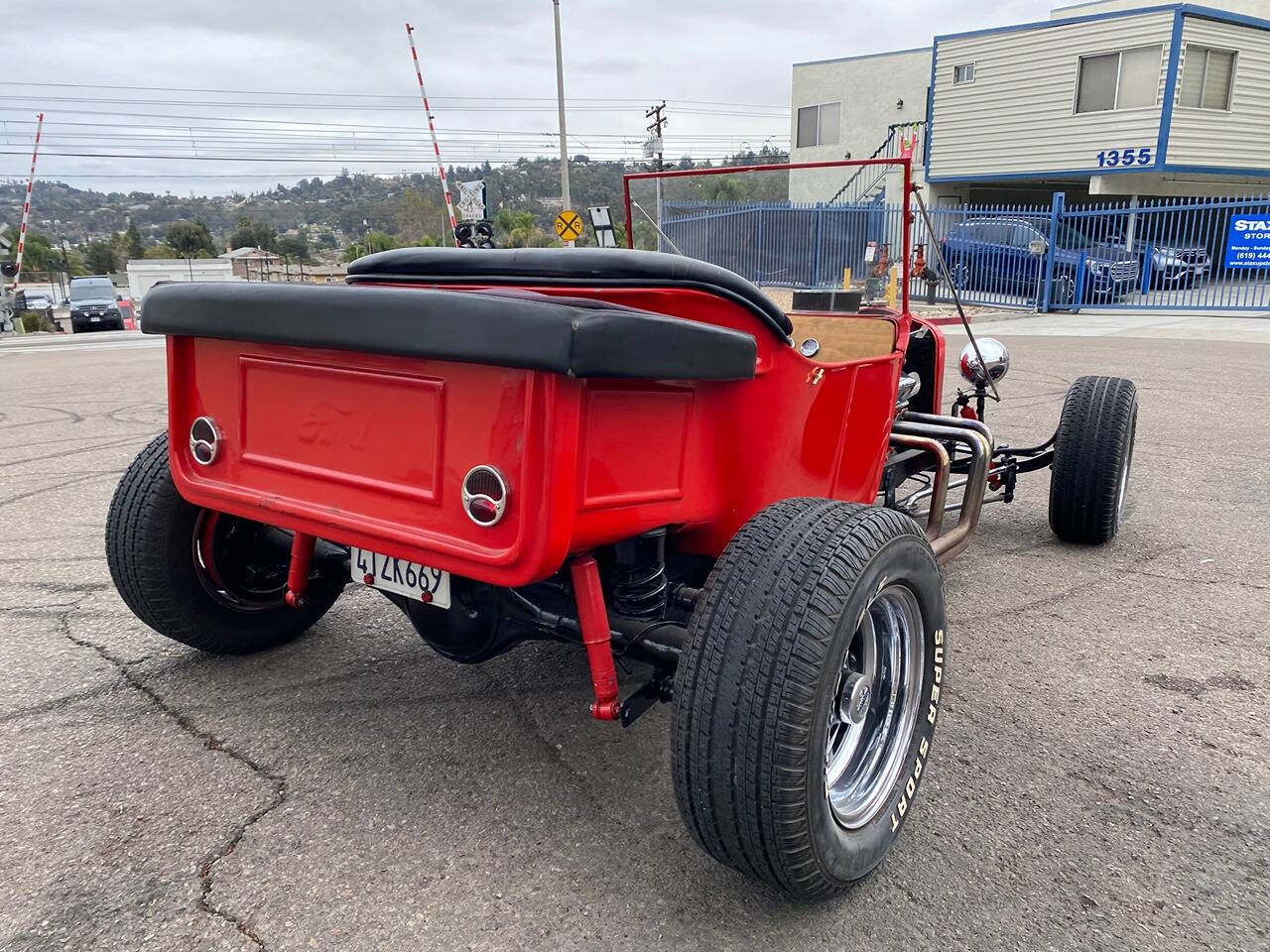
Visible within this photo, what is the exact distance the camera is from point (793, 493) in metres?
2.64

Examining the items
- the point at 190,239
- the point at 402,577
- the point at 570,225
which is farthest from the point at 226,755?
the point at 190,239

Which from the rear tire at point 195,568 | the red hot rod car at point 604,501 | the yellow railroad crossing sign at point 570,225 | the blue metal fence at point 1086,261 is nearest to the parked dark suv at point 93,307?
the yellow railroad crossing sign at point 570,225

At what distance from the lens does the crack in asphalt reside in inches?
79.1

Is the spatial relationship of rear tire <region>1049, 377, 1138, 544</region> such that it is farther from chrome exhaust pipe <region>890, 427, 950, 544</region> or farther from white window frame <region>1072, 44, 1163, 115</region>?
white window frame <region>1072, 44, 1163, 115</region>

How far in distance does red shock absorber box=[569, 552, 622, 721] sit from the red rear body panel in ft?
0.41

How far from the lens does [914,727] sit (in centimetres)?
234

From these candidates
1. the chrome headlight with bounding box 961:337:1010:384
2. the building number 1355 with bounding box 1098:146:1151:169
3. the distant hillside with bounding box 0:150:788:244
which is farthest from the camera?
the distant hillside with bounding box 0:150:788:244

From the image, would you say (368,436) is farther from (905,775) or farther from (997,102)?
(997,102)

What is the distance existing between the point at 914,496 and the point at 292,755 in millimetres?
2703

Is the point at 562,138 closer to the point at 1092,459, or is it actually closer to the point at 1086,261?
the point at 1086,261

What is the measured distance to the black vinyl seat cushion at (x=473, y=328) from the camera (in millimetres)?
1713

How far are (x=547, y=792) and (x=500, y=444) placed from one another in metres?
1.10

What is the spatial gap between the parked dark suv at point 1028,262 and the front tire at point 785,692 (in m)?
16.8

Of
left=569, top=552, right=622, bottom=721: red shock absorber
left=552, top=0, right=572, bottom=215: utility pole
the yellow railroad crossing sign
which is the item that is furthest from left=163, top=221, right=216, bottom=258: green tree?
left=569, top=552, right=622, bottom=721: red shock absorber
